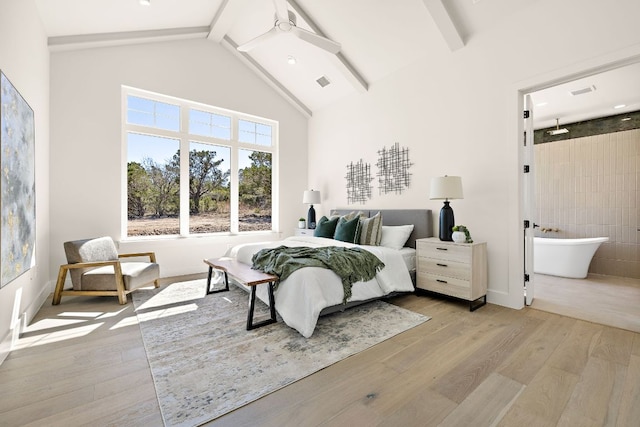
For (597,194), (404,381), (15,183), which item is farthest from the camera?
(597,194)

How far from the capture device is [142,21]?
4.12 metres

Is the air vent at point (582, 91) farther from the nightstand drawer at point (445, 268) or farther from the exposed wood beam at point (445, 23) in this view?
the nightstand drawer at point (445, 268)

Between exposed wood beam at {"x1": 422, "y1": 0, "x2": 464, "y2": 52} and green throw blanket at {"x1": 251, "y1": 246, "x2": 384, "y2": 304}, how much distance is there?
2.83 metres

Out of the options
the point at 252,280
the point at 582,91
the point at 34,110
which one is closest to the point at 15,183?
the point at 34,110

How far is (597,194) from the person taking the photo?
5082 mm

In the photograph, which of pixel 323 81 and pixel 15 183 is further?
pixel 323 81

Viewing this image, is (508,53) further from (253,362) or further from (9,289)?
(9,289)

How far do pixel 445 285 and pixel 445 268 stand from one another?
193 mm

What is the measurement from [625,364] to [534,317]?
916mm

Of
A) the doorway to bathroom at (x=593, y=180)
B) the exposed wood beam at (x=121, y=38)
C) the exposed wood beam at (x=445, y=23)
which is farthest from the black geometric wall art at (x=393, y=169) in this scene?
the exposed wood beam at (x=121, y=38)

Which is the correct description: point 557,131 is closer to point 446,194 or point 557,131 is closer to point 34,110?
point 446,194

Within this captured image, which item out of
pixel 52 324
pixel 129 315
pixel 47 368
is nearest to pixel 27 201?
pixel 52 324

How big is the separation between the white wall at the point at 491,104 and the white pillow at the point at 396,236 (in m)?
0.42

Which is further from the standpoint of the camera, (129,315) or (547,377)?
(129,315)
